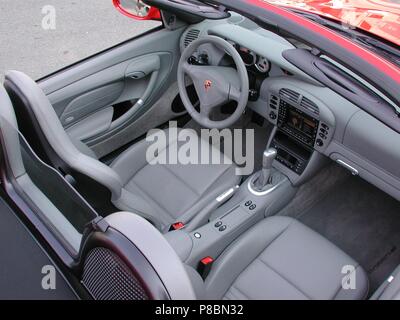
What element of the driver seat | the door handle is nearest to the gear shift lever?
the driver seat

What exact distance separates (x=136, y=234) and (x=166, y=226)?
4.58 ft

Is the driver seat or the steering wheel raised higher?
the steering wheel

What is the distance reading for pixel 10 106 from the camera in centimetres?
175

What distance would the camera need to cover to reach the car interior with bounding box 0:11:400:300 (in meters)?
1.79

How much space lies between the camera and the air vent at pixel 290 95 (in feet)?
8.59

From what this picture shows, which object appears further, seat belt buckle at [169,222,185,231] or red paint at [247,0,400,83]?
seat belt buckle at [169,222,185,231]

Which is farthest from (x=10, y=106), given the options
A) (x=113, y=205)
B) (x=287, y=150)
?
(x=287, y=150)

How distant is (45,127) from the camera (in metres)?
1.88

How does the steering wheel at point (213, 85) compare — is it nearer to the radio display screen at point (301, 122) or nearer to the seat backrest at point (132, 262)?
the radio display screen at point (301, 122)

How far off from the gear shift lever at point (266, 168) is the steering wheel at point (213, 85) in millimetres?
293

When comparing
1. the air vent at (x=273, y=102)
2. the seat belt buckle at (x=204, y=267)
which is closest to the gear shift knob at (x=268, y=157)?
the air vent at (x=273, y=102)

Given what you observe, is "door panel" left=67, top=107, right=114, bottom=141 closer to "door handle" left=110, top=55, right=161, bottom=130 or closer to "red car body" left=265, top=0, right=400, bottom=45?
"door handle" left=110, top=55, right=161, bottom=130
